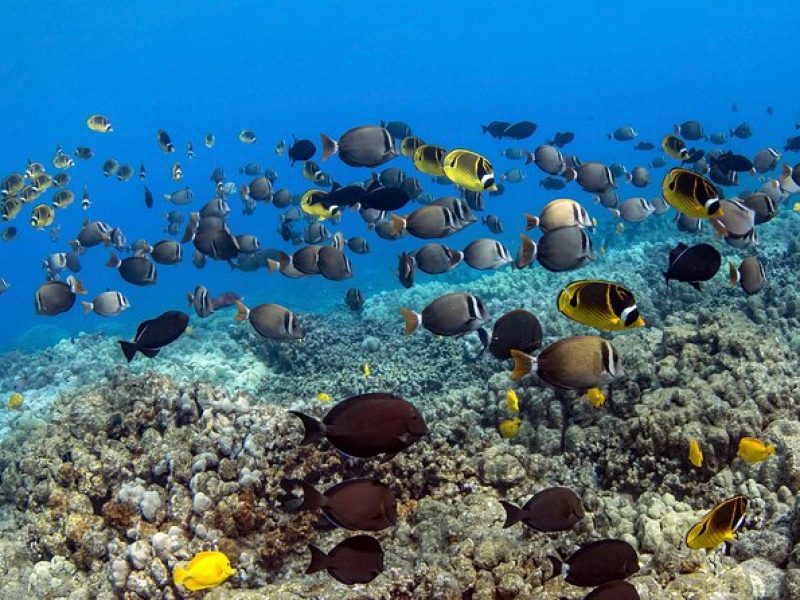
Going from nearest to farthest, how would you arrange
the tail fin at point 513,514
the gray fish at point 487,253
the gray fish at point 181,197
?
the tail fin at point 513,514 < the gray fish at point 487,253 < the gray fish at point 181,197

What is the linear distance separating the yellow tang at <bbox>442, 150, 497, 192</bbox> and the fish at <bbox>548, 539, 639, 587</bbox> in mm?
3864

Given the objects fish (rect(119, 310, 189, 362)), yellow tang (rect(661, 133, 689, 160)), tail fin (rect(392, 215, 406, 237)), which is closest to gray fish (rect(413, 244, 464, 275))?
tail fin (rect(392, 215, 406, 237))

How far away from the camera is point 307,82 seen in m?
148

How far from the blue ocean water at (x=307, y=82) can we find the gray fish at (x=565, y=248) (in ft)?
224

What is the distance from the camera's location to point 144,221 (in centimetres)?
13438

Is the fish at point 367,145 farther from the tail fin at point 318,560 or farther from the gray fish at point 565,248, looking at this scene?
the tail fin at point 318,560

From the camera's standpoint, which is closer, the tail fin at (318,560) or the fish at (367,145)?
the tail fin at (318,560)

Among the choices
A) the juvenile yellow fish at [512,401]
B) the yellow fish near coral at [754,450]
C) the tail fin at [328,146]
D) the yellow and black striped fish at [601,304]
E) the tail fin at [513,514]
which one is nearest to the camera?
the tail fin at [513,514]

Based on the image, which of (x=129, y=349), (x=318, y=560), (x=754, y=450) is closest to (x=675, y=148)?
(x=754, y=450)

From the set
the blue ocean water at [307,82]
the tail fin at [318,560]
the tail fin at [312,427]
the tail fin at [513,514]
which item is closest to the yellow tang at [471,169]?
the tail fin at [513,514]

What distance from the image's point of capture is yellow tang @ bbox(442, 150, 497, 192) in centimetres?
615

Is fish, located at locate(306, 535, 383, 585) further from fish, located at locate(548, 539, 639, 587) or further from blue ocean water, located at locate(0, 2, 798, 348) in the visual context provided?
blue ocean water, located at locate(0, 2, 798, 348)

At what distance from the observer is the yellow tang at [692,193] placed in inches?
Result: 189

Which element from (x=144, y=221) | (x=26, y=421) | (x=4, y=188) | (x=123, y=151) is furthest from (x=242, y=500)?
(x=123, y=151)
